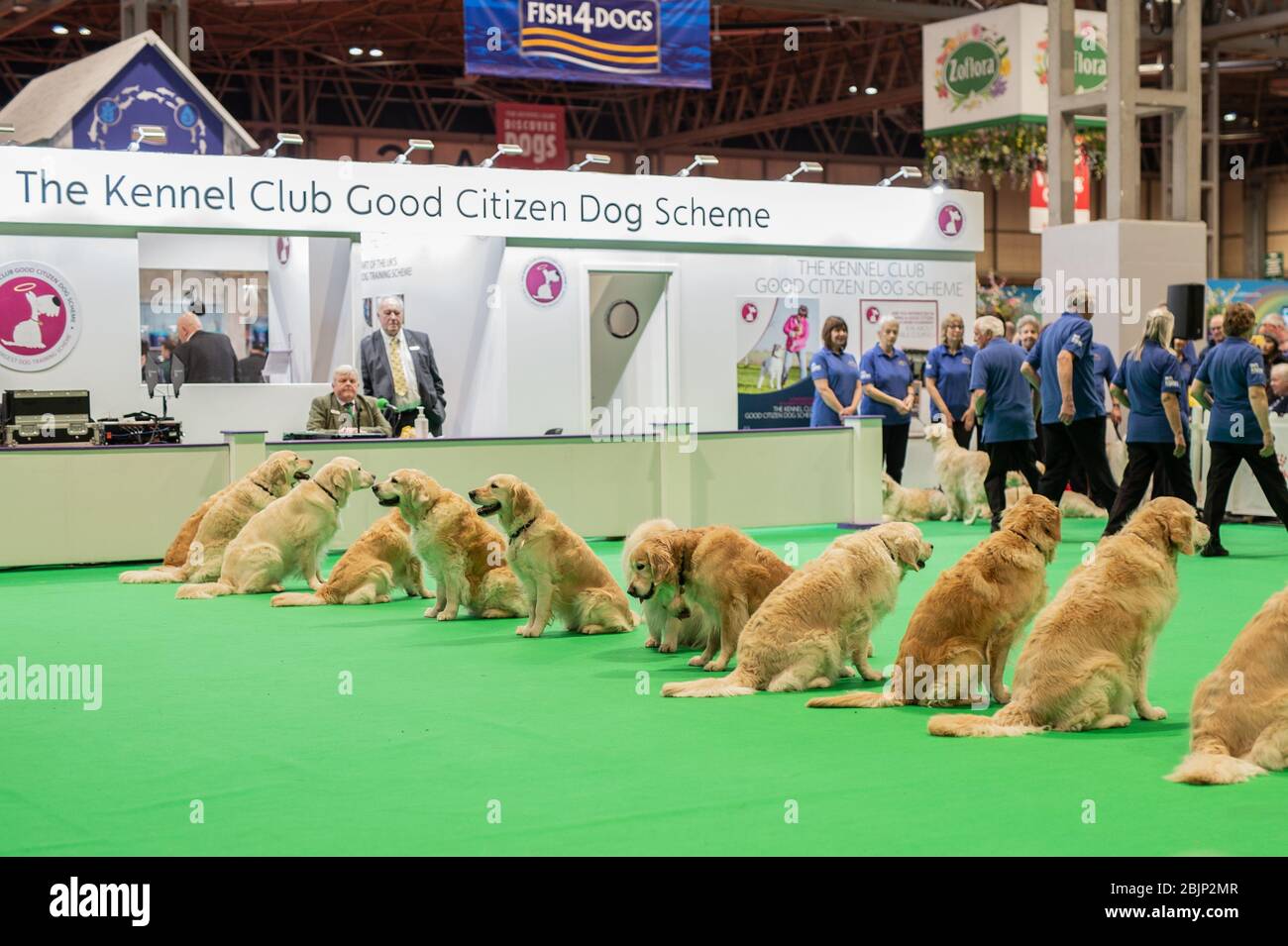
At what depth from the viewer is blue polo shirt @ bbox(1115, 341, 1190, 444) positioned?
37.2 feet

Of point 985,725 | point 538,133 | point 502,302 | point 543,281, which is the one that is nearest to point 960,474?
point 543,281

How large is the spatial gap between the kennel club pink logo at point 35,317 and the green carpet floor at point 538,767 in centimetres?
600

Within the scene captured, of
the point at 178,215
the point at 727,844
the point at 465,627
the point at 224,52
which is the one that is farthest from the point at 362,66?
the point at 727,844

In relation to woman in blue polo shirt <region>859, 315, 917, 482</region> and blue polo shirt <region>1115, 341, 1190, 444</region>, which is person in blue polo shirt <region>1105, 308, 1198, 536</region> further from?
woman in blue polo shirt <region>859, 315, 917, 482</region>

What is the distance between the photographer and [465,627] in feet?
28.3

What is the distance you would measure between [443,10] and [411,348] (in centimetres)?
1450

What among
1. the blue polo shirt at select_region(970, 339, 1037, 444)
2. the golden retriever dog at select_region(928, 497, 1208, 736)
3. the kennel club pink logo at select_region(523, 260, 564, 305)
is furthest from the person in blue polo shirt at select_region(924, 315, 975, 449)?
the golden retriever dog at select_region(928, 497, 1208, 736)

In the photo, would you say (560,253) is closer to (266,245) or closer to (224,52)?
(266,245)

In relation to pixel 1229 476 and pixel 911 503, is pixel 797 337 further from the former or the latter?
pixel 1229 476

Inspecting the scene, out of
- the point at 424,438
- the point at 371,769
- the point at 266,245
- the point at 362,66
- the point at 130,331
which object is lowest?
the point at 371,769

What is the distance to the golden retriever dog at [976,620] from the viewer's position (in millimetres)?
5938

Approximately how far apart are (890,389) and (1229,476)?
390 centimetres

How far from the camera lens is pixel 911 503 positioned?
577 inches

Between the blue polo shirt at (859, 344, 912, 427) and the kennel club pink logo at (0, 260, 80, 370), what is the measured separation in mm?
7042
